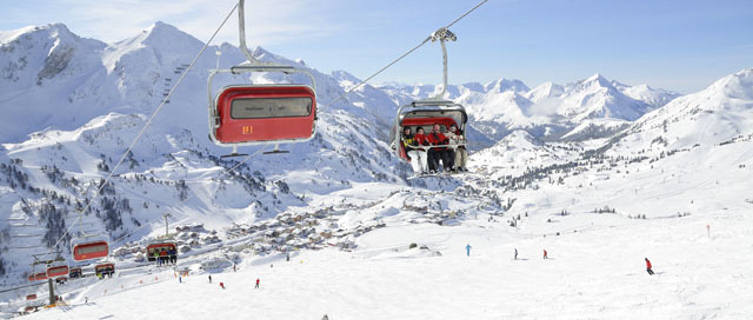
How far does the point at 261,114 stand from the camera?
10.1 m

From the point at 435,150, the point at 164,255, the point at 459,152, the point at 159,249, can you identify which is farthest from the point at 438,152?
the point at 159,249

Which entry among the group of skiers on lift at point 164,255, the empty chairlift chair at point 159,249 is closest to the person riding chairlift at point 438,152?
the empty chairlift chair at point 159,249

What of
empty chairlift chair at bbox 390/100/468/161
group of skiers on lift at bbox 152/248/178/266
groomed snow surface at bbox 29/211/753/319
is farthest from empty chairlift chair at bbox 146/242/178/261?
empty chairlift chair at bbox 390/100/468/161

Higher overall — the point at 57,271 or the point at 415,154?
the point at 415,154

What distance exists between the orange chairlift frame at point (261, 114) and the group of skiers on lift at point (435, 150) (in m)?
5.06

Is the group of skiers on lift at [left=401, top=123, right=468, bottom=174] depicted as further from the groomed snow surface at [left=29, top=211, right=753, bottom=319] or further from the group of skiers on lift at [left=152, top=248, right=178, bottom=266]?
the group of skiers on lift at [left=152, top=248, right=178, bottom=266]

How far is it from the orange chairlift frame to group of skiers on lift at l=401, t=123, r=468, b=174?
199 inches

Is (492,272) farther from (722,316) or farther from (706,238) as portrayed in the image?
(706,238)

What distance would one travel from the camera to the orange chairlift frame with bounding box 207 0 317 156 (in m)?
9.75

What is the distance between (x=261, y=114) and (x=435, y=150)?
291 inches

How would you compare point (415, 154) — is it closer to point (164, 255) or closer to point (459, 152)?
point (459, 152)

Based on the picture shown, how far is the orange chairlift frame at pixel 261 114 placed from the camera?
9.75 meters

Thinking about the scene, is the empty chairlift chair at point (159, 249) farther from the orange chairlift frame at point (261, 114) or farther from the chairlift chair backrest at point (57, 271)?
the orange chairlift frame at point (261, 114)

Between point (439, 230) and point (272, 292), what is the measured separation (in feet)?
264
